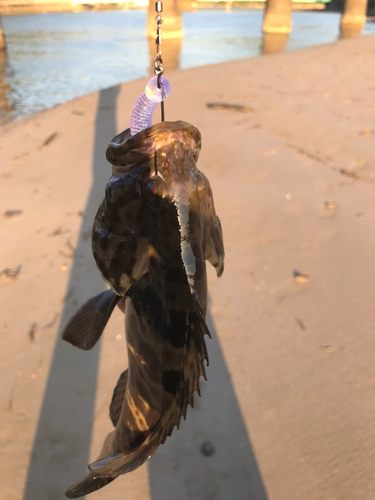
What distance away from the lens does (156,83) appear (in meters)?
1.27

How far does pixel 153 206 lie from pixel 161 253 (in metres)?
0.16

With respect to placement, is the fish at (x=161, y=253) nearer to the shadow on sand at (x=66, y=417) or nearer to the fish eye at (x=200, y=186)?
the fish eye at (x=200, y=186)

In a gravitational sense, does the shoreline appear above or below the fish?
above

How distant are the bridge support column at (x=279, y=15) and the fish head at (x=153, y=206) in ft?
137

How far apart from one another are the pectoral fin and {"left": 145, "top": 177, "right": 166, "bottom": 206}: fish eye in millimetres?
601

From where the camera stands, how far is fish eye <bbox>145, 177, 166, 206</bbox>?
114 cm

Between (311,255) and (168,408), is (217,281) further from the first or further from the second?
(168,408)

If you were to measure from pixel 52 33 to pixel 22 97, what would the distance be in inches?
1080

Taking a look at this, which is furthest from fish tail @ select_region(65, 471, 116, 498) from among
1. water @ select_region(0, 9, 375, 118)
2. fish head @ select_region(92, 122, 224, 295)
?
water @ select_region(0, 9, 375, 118)

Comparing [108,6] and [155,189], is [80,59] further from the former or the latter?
[108,6]

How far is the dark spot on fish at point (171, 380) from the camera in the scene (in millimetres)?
1331

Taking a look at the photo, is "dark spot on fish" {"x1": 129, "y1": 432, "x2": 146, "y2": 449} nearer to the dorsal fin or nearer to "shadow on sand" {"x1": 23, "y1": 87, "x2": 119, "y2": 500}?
the dorsal fin

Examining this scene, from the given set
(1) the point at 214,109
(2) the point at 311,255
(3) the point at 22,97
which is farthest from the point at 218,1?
(2) the point at 311,255

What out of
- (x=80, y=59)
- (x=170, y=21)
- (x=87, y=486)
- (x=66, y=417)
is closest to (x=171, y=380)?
(x=87, y=486)
